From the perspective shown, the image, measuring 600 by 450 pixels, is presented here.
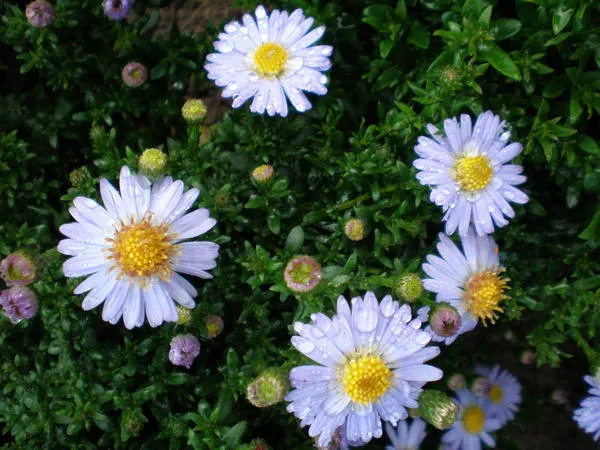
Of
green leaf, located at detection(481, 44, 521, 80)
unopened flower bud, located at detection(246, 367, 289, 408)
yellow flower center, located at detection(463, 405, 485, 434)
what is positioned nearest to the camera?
unopened flower bud, located at detection(246, 367, 289, 408)

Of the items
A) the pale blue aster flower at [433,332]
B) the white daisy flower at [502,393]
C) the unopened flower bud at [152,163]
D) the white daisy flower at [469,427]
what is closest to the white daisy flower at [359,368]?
the pale blue aster flower at [433,332]

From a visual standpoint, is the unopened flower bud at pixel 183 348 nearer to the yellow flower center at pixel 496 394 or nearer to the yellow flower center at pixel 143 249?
the yellow flower center at pixel 143 249

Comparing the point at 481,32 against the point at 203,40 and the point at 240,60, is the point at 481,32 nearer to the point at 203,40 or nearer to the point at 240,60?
the point at 240,60

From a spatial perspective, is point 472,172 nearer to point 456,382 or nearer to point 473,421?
point 456,382

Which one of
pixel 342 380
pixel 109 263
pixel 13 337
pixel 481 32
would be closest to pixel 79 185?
pixel 109 263

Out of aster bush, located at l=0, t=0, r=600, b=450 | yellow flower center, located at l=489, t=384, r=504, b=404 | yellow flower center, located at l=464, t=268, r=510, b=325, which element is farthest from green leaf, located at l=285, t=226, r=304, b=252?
yellow flower center, located at l=489, t=384, r=504, b=404

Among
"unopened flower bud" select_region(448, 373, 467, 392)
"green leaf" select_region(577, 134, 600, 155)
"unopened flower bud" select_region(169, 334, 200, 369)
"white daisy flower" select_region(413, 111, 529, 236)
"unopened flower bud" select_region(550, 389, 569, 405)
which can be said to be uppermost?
"green leaf" select_region(577, 134, 600, 155)

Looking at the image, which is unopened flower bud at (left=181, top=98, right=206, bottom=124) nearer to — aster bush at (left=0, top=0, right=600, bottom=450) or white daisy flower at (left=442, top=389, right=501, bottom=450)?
aster bush at (left=0, top=0, right=600, bottom=450)

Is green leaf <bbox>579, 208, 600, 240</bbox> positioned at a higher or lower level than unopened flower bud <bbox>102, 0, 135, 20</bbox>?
lower
